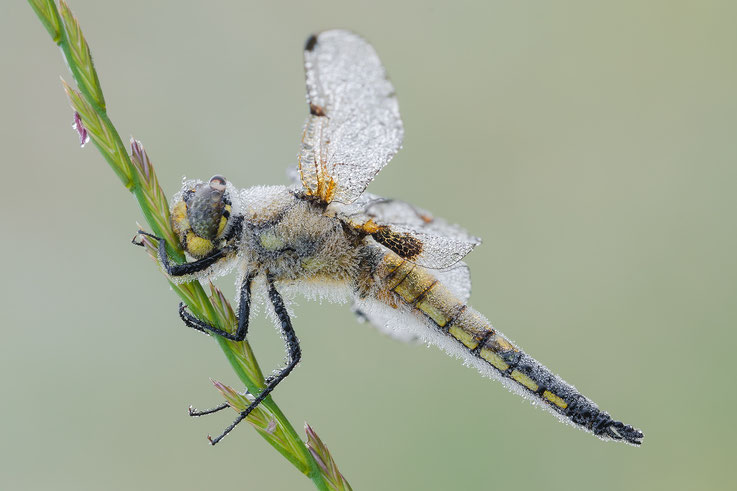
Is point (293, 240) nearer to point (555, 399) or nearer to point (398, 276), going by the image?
point (398, 276)

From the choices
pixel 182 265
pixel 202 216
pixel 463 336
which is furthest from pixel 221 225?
pixel 463 336

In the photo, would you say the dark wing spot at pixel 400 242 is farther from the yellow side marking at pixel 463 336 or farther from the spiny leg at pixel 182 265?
the spiny leg at pixel 182 265

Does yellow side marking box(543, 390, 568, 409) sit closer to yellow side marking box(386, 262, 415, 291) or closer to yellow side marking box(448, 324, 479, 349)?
yellow side marking box(448, 324, 479, 349)

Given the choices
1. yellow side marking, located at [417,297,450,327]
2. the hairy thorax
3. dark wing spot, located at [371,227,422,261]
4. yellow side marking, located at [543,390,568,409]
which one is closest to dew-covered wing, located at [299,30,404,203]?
the hairy thorax

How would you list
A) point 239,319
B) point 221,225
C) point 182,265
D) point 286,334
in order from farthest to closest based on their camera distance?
point 286,334 < point 221,225 < point 239,319 < point 182,265

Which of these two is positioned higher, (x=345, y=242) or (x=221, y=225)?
(x=345, y=242)
